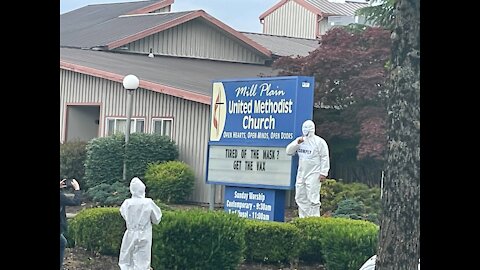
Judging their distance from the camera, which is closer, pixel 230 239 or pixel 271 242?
pixel 230 239

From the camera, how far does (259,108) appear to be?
10828 mm

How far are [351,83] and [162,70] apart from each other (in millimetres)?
2305

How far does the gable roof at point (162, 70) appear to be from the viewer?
10.7 meters

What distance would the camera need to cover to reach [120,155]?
10594 mm

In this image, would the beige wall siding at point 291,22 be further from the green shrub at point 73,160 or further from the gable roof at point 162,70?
the green shrub at point 73,160

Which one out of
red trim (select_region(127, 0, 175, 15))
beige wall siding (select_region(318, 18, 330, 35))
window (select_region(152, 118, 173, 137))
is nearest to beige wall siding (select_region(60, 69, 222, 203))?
window (select_region(152, 118, 173, 137))

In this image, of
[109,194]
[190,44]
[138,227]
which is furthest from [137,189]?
[190,44]

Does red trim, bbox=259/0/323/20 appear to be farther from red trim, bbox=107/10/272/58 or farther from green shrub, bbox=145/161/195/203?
green shrub, bbox=145/161/195/203

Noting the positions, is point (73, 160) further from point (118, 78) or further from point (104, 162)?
point (118, 78)

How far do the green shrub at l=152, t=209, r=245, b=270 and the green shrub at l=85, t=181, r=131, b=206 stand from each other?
911 mm

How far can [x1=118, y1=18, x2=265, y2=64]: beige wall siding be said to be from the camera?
36.5 ft
